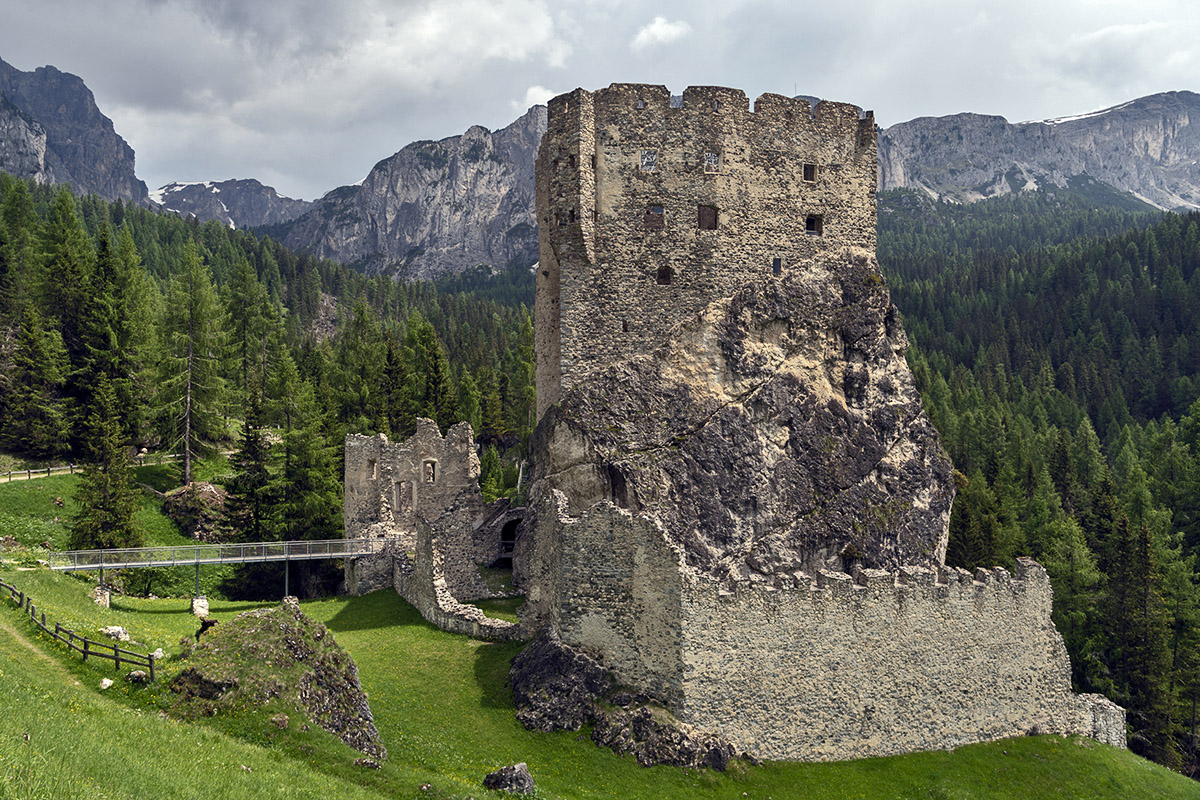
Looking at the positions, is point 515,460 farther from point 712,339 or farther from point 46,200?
point 46,200

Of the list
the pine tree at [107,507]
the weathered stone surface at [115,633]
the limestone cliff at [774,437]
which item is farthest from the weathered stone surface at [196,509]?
the weathered stone surface at [115,633]

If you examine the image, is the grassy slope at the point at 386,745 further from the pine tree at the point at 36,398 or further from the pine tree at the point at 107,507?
the pine tree at the point at 36,398

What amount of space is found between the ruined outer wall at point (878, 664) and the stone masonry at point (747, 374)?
6.3 inches

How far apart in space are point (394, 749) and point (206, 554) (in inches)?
800

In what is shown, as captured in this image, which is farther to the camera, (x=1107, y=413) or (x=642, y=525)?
(x=1107, y=413)

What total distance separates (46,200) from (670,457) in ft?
497

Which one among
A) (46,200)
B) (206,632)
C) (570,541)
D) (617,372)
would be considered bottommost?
(206,632)

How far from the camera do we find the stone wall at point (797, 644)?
26.2 meters

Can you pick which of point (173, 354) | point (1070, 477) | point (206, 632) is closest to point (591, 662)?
point (206, 632)

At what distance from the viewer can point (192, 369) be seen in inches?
2413

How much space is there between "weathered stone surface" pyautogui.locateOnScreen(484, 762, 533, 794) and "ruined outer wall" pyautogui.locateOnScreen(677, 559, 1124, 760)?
5.74m

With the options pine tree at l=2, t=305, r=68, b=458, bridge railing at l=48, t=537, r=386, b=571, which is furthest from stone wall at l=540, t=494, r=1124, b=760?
pine tree at l=2, t=305, r=68, b=458

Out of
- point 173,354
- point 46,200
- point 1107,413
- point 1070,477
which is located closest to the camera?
point 173,354

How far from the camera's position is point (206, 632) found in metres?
23.7
